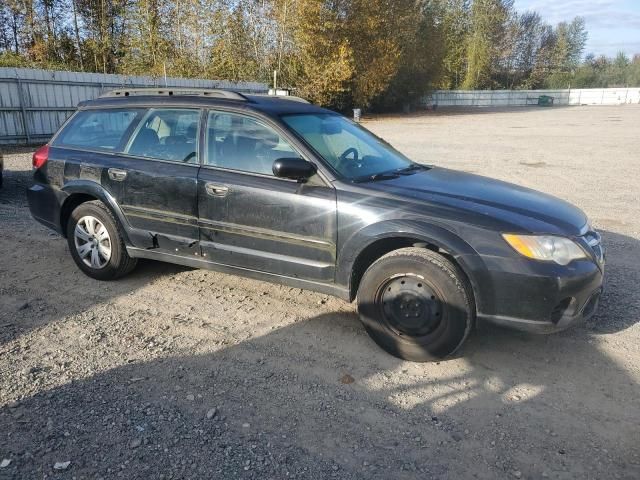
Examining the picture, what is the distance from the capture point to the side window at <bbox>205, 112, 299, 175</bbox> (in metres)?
4.03

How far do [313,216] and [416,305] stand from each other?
0.97m

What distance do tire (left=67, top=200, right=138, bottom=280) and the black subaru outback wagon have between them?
15 mm

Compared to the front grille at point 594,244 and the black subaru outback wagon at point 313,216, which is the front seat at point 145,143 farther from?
the front grille at point 594,244

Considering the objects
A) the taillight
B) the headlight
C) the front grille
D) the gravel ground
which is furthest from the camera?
the taillight

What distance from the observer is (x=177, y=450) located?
266 cm

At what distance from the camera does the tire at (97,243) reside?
187 inches

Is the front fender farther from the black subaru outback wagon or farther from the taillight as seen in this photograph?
the taillight

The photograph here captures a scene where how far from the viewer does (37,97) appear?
1611cm

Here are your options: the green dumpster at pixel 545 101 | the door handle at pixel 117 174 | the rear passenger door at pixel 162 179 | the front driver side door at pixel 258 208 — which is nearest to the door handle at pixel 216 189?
the front driver side door at pixel 258 208

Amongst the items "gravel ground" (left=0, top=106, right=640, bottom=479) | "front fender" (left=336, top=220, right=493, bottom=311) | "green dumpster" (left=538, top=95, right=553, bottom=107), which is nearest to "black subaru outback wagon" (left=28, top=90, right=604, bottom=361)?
"front fender" (left=336, top=220, right=493, bottom=311)

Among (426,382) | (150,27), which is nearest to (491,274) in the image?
(426,382)

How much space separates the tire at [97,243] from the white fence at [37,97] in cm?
1207

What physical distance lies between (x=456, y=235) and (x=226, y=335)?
1.86 m

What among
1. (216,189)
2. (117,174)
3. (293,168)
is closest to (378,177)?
(293,168)
